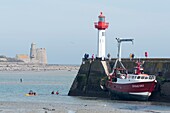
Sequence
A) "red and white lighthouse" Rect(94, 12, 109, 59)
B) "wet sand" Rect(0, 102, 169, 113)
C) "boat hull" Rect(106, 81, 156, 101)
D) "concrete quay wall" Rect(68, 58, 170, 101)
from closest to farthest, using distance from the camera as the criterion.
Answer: "wet sand" Rect(0, 102, 169, 113)
"boat hull" Rect(106, 81, 156, 101)
"concrete quay wall" Rect(68, 58, 170, 101)
"red and white lighthouse" Rect(94, 12, 109, 59)

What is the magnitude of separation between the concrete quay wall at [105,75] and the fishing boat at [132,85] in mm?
1029

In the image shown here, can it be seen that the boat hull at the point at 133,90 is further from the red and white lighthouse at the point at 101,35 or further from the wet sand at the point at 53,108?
the red and white lighthouse at the point at 101,35

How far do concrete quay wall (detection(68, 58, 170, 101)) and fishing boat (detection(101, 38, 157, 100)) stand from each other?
103cm

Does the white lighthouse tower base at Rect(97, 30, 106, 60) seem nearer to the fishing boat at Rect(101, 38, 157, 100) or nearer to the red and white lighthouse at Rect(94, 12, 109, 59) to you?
the red and white lighthouse at Rect(94, 12, 109, 59)

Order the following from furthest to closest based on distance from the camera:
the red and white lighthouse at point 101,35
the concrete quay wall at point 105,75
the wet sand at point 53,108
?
the red and white lighthouse at point 101,35 → the concrete quay wall at point 105,75 → the wet sand at point 53,108

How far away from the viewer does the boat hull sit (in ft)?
185

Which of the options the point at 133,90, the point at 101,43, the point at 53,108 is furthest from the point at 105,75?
the point at 53,108

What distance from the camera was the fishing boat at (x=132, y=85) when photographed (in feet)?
185

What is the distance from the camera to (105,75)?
6406 centimetres

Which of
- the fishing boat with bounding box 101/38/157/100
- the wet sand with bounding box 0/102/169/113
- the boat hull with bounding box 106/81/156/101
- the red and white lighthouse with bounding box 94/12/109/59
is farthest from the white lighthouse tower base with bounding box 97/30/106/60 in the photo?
the wet sand with bounding box 0/102/169/113

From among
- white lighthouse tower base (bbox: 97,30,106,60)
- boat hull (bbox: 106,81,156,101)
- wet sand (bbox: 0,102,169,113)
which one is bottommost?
wet sand (bbox: 0,102,169,113)

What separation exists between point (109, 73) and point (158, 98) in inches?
318

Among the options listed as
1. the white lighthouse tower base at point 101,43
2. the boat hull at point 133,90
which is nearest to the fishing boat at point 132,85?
the boat hull at point 133,90

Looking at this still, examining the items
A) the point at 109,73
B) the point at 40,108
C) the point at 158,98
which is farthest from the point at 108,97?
the point at 40,108
